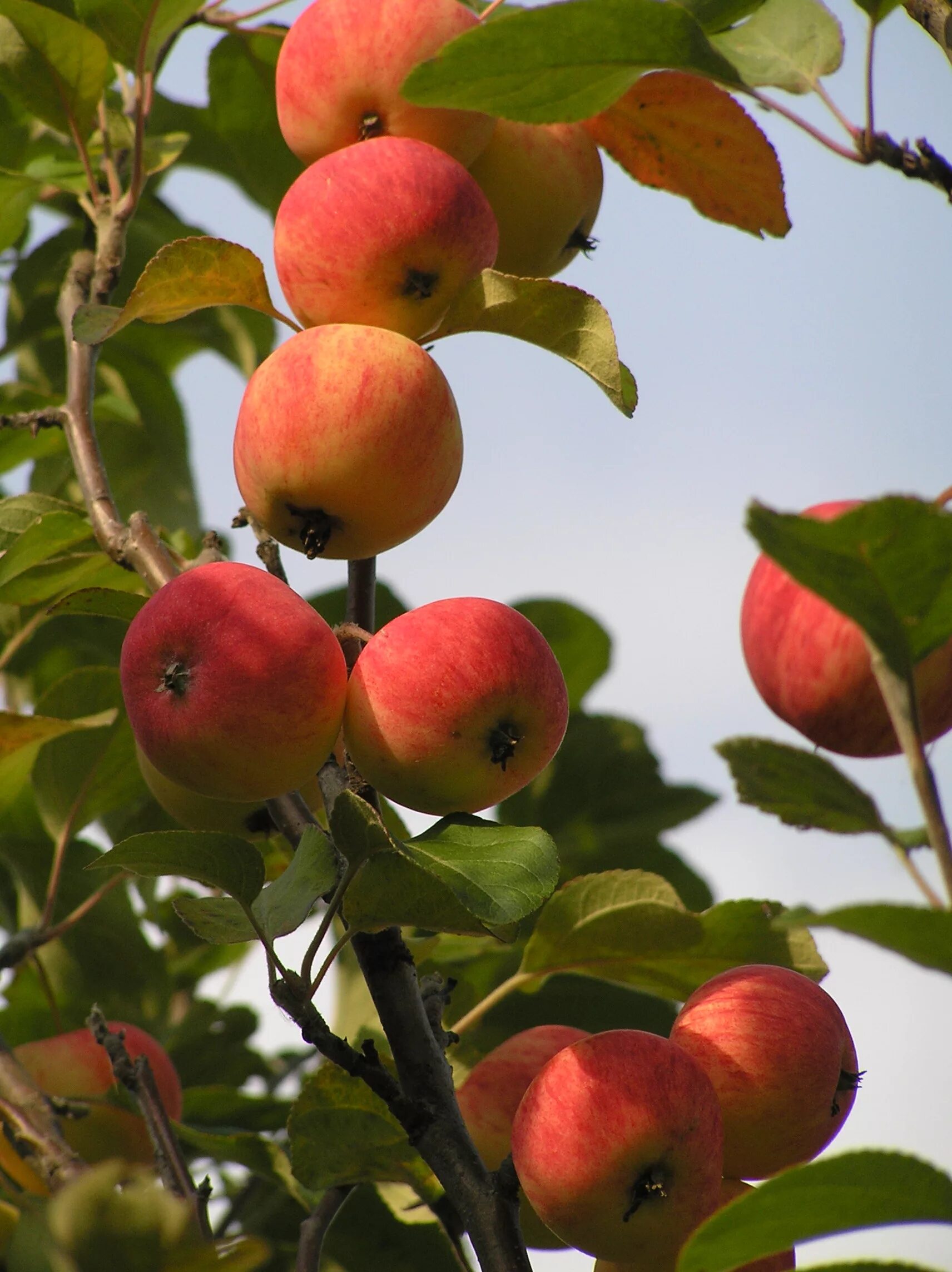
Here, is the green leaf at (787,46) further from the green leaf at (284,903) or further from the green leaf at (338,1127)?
the green leaf at (338,1127)

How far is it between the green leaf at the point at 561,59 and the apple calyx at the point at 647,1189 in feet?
3.17

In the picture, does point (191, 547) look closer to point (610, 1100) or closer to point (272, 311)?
point (272, 311)

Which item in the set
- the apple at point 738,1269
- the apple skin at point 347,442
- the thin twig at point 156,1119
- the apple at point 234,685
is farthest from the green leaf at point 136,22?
the apple at point 738,1269

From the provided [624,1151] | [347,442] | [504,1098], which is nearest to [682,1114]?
[624,1151]

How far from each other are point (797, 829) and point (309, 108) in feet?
3.53

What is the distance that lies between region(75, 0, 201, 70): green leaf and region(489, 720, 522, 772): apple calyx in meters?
1.23

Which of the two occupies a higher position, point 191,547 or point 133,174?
point 133,174

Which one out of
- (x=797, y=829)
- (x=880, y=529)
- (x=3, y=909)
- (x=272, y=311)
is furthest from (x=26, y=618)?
(x=880, y=529)

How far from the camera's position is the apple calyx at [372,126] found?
153cm

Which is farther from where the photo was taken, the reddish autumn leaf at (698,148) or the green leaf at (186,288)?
the reddish autumn leaf at (698,148)

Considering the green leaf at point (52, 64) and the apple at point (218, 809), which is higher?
the green leaf at point (52, 64)

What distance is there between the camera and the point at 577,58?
45.2 inches

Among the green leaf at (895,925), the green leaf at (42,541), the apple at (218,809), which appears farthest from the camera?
the green leaf at (42,541)

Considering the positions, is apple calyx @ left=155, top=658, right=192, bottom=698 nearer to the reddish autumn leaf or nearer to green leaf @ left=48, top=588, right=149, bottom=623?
green leaf @ left=48, top=588, right=149, bottom=623
